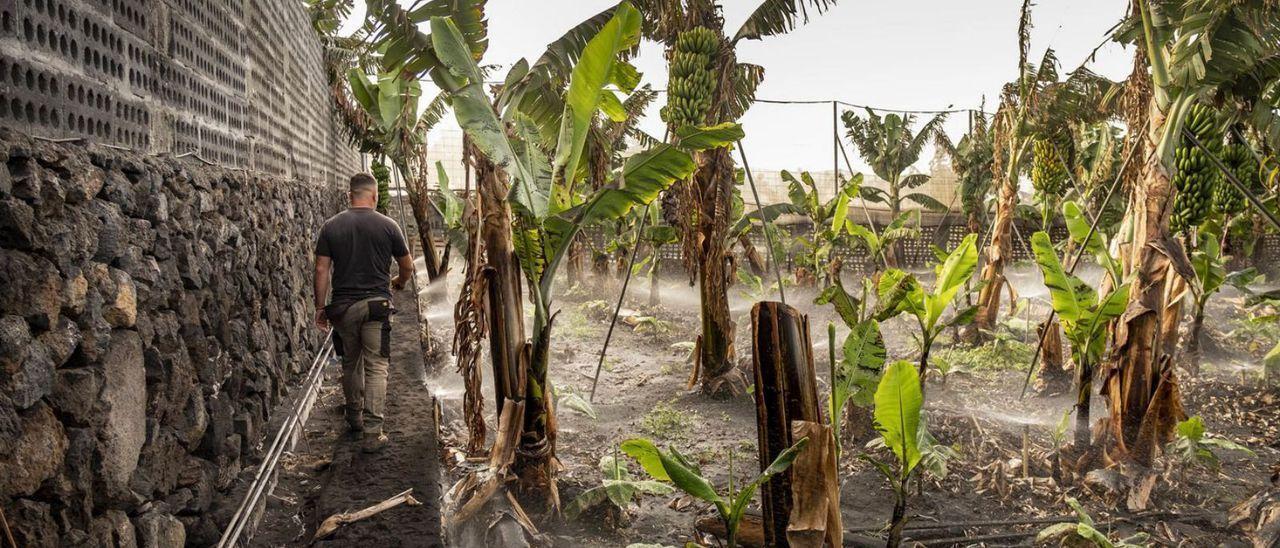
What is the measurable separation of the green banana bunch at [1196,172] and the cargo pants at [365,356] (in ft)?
17.3

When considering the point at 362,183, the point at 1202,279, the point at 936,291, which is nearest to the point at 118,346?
the point at 362,183

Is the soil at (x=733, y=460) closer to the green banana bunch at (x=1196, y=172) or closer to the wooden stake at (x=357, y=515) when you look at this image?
the wooden stake at (x=357, y=515)

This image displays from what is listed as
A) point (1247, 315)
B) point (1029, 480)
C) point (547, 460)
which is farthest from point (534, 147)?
point (1247, 315)

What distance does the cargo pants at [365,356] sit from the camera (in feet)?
14.5

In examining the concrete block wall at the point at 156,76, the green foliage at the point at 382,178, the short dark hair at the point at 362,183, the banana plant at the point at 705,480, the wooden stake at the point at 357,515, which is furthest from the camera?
the green foliage at the point at 382,178

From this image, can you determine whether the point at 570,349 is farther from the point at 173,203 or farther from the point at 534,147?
the point at 173,203

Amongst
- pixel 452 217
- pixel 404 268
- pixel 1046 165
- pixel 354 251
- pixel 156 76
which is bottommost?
pixel 404 268

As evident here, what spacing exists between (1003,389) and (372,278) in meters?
5.35

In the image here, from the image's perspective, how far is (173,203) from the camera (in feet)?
9.91

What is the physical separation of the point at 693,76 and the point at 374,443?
11.4 ft

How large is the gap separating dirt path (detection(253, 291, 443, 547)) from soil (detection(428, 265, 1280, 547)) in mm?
312

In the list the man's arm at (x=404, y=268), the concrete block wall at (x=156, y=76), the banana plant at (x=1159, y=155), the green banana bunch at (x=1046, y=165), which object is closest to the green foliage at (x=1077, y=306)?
the banana plant at (x=1159, y=155)

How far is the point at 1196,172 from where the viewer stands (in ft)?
17.3

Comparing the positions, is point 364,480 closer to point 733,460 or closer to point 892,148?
point 733,460
